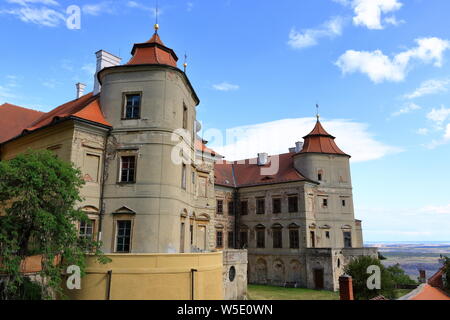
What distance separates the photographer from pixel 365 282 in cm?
2467

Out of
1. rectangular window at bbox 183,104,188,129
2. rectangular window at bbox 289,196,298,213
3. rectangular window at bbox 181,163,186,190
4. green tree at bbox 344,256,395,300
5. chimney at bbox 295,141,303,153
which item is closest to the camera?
rectangular window at bbox 181,163,186,190

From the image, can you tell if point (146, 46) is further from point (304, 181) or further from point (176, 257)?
point (304, 181)

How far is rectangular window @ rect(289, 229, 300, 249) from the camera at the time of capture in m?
33.8

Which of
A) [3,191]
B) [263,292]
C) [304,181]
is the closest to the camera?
[3,191]

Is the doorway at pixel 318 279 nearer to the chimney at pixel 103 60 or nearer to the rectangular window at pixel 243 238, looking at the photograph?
the rectangular window at pixel 243 238

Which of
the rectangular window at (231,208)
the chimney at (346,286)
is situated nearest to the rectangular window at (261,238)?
the rectangular window at (231,208)

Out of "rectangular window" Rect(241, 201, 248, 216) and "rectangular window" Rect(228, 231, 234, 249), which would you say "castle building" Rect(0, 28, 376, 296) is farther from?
"rectangular window" Rect(241, 201, 248, 216)

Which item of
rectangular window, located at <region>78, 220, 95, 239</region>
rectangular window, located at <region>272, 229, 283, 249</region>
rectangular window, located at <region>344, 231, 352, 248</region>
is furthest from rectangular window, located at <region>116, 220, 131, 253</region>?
rectangular window, located at <region>344, 231, 352, 248</region>

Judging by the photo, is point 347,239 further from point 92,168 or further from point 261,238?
point 92,168

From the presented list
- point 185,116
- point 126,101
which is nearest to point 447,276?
point 185,116

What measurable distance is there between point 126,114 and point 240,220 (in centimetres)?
2367

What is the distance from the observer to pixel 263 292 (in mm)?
29797

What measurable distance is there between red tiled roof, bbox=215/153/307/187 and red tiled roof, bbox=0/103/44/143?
1913 centimetres
